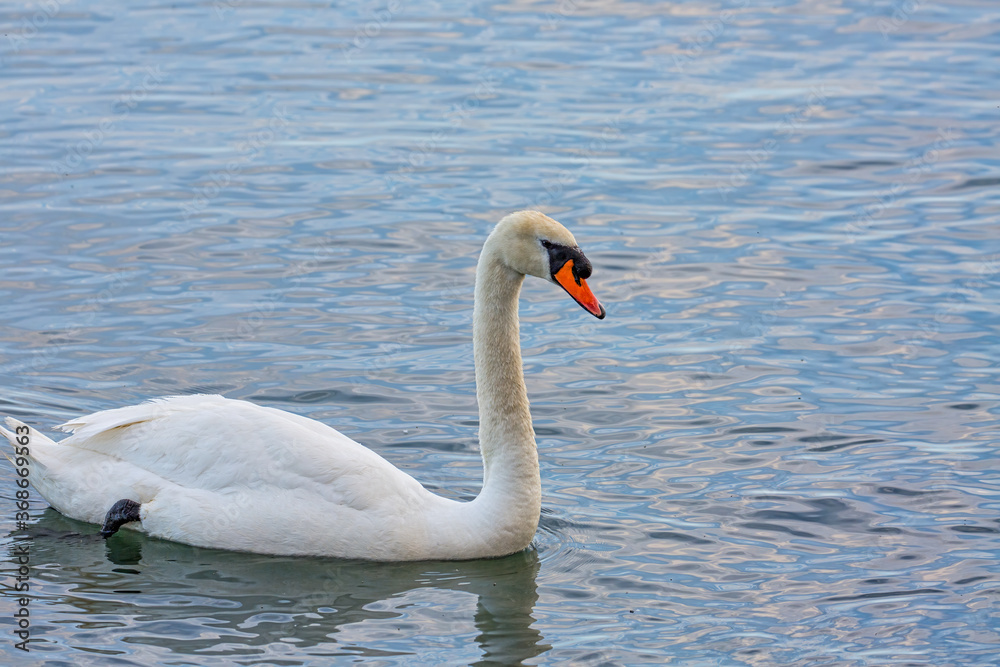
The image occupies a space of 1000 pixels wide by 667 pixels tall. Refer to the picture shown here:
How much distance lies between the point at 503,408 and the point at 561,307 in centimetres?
481

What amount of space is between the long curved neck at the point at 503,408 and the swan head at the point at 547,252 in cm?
14

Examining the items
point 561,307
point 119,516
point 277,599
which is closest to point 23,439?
point 119,516

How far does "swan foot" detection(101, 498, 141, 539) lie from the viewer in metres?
8.23

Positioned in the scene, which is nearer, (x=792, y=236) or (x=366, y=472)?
(x=366, y=472)

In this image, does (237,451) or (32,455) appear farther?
(32,455)

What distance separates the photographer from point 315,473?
26.8ft

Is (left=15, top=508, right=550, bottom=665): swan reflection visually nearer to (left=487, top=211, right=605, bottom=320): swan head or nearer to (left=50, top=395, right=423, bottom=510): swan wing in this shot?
(left=50, top=395, right=423, bottom=510): swan wing

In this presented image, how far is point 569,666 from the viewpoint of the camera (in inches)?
285

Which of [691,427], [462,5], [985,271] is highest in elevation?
[462,5]

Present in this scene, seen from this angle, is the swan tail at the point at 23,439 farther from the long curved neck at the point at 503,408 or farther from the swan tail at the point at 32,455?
the long curved neck at the point at 503,408

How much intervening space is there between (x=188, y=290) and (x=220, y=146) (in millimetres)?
4846

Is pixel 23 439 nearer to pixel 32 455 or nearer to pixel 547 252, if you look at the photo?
pixel 32 455

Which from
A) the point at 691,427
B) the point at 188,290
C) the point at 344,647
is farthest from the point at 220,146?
the point at 344,647

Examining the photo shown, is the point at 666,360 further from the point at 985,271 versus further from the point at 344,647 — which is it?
the point at 344,647
